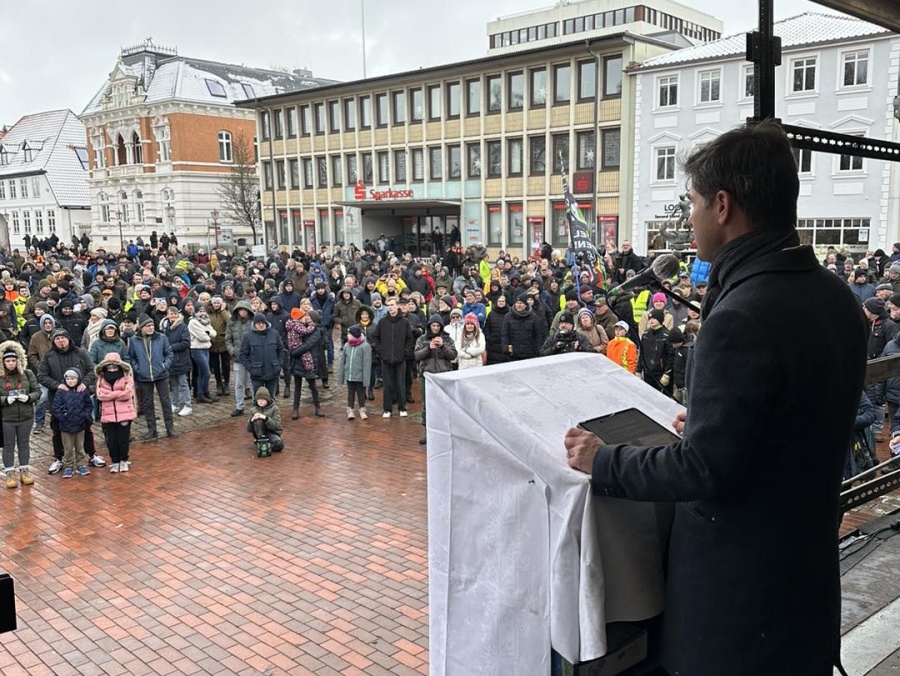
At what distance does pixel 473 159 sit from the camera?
41969 millimetres

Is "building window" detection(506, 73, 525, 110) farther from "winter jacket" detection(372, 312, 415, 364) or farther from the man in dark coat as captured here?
the man in dark coat

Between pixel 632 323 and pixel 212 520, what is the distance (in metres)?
8.01

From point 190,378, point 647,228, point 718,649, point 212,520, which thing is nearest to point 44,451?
point 190,378

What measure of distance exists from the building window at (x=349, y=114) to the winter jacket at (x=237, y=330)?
116 feet

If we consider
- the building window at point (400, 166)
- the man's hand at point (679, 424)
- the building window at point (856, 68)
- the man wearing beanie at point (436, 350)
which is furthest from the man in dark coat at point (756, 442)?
the building window at point (400, 166)

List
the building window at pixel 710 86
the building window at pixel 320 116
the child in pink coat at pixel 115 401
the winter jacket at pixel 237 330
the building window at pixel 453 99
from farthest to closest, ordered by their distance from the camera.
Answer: the building window at pixel 320 116 → the building window at pixel 453 99 → the building window at pixel 710 86 → the winter jacket at pixel 237 330 → the child in pink coat at pixel 115 401

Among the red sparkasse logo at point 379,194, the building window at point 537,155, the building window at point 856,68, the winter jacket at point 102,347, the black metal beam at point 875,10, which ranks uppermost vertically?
the building window at point 856,68

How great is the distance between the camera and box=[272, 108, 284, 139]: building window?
166ft

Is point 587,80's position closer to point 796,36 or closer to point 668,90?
point 668,90

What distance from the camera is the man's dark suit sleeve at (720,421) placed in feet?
5.57

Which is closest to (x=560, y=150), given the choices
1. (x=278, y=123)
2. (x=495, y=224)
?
(x=495, y=224)

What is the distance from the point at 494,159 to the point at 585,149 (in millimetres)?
5522

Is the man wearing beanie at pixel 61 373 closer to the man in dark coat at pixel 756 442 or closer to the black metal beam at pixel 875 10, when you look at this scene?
the black metal beam at pixel 875 10

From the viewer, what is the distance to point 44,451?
11414 millimetres
